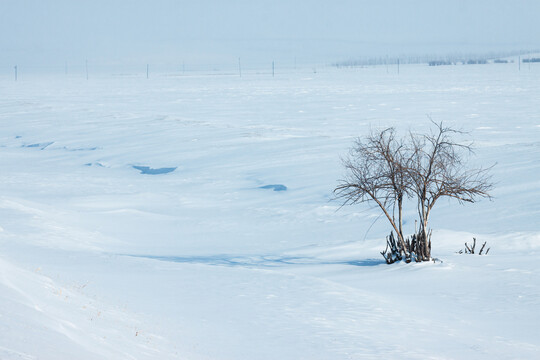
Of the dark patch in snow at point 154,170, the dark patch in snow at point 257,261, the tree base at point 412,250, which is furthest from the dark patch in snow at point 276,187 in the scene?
the tree base at point 412,250

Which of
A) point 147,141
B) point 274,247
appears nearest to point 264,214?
point 274,247

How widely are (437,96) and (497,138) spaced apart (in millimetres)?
24723

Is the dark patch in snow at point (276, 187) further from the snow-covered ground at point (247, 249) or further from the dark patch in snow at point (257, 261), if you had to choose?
the dark patch in snow at point (257, 261)

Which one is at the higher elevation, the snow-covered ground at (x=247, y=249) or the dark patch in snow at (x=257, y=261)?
the snow-covered ground at (x=247, y=249)

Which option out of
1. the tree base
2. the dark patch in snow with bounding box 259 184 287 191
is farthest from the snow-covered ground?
the tree base

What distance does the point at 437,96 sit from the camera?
2239 inches

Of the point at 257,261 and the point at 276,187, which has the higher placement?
the point at 276,187

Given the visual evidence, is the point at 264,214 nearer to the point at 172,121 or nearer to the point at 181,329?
the point at 181,329

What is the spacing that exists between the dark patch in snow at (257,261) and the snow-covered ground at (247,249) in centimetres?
7

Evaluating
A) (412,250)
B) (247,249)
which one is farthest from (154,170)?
(412,250)

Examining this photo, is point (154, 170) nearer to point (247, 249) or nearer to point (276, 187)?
point (276, 187)

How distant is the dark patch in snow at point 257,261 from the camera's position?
627 inches

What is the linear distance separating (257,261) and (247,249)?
207 centimetres

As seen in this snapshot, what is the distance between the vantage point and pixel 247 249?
18.7 m
